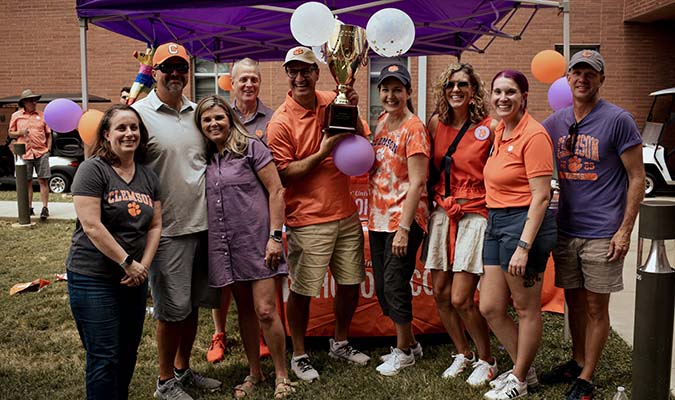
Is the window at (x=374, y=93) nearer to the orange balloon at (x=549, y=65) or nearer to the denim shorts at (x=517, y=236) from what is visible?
the orange balloon at (x=549, y=65)

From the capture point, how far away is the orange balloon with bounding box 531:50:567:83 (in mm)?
4387

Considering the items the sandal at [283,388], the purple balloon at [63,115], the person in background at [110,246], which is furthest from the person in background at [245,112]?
the person in background at [110,246]

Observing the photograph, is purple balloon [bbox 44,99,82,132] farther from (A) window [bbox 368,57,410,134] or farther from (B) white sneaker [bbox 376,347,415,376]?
(A) window [bbox 368,57,410,134]

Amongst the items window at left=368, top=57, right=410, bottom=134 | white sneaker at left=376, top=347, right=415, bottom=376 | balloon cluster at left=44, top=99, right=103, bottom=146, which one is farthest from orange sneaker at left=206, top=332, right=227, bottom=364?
window at left=368, top=57, right=410, bottom=134

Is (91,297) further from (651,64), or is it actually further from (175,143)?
(651,64)

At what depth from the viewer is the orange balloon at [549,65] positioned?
4.39 m

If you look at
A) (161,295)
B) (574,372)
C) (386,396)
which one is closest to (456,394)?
(386,396)

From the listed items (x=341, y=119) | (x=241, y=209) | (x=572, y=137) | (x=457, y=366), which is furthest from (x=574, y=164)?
(x=241, y=209)

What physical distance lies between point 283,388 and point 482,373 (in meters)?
1.13

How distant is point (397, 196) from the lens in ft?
11.6

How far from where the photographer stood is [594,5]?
12.5 metres

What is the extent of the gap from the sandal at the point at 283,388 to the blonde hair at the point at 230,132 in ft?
4.21

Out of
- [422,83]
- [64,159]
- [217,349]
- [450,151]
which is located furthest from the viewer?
[422,83]

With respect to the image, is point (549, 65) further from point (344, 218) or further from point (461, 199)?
point (344, 218)
